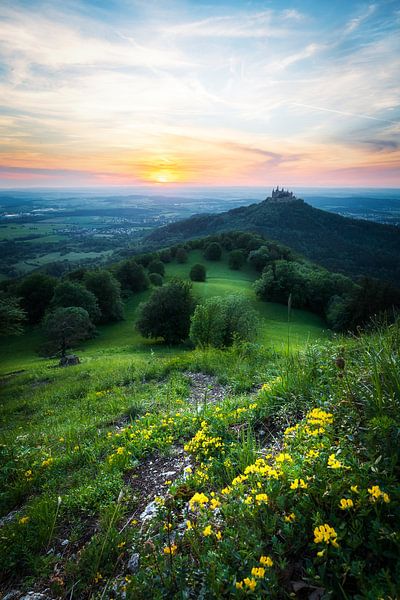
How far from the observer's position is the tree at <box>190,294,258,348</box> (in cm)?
2811

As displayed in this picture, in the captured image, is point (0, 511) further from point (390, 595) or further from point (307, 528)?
point (390, 595)

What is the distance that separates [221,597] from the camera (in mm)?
2412

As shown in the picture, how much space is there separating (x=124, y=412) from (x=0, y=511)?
3.17 metres

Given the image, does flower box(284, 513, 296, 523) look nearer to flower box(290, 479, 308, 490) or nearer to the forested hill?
flower box(290, 479, 308, 490)

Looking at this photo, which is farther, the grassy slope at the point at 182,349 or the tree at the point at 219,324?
the grassy slope at the point at 182,349

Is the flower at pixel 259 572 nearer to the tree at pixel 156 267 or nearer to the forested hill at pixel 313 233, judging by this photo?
the tree at pixel 156 267

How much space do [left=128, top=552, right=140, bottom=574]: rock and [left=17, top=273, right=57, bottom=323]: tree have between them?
59.1 meters

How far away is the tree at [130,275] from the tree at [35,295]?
45.2 feet

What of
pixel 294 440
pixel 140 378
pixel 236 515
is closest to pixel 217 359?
pixel 140 378

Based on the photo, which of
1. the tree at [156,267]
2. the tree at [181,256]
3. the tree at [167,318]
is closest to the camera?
the tree at [167,318]

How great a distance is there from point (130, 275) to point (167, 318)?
97.5 ft

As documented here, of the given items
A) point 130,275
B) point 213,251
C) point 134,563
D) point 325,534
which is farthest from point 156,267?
point 325,534

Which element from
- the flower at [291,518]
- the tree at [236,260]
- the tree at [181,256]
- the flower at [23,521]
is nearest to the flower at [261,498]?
the flower at [291,518]

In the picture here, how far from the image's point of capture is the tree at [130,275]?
6762cm
